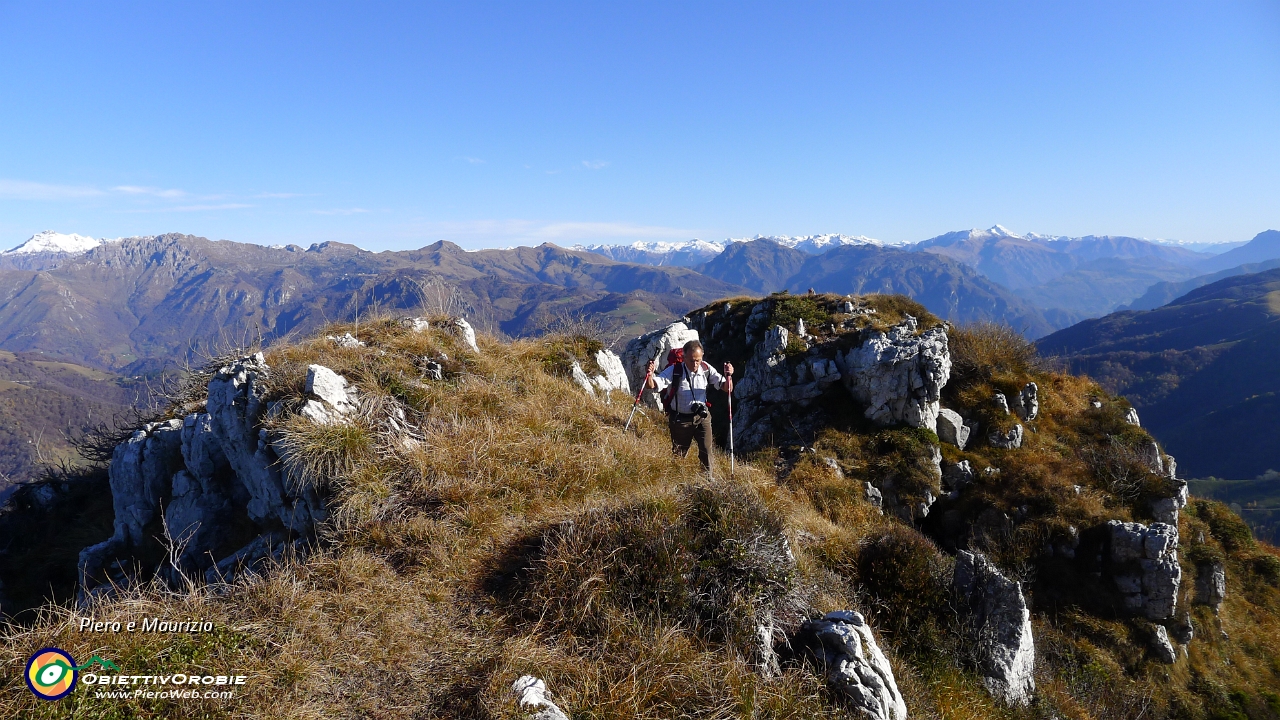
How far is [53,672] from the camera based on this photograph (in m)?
3.79

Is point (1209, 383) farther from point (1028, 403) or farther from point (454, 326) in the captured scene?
point (454, 326)

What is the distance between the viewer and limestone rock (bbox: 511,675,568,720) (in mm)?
4293

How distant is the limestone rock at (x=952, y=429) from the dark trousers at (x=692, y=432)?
34.0ft

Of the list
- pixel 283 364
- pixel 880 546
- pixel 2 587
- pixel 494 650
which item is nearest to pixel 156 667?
pixel 494 650

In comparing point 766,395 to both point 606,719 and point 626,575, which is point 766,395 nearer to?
point 626,575

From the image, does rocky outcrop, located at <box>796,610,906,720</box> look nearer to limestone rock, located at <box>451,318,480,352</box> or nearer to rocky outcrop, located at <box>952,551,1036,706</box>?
rocky outcrop, located at <box>952,551,1036,706</box>

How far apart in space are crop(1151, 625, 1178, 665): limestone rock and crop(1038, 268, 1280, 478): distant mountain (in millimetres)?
100429

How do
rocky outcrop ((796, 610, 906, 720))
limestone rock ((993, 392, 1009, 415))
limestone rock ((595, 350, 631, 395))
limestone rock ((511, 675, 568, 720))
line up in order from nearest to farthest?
limestone rock ((511, 675, 568, 720)) < rocky outcrop ((796, 610, 906, 720)) < limestone rock ((595, 350, 631, 395)) < limestone rock ((993, 392, 1009, 415))

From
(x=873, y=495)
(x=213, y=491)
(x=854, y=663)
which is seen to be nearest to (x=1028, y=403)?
(x=873, y=495)

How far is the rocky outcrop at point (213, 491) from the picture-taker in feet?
25.9

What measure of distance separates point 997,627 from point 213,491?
43.3 feet

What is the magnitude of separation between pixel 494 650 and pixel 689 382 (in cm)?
569

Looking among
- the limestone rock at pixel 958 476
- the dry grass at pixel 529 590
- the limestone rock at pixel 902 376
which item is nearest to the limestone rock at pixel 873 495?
the dry grass at pixel 529 590


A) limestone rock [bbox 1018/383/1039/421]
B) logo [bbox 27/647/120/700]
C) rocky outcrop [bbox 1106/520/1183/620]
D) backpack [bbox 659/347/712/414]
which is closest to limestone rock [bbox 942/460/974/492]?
rocky outcrop [bbox 1106/520/1183/620]
